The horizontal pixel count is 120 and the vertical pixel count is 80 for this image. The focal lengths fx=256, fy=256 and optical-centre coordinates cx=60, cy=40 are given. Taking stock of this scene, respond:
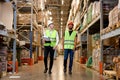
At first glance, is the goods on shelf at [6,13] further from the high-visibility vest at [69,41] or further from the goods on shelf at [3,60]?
the high-visibility vest at [69,41]

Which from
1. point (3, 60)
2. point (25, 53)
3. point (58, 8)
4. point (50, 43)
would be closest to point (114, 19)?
point (50, 43)

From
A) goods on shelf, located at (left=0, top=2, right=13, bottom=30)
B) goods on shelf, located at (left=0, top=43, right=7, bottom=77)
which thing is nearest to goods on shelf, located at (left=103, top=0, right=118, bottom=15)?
goods on shelf, located at (left=0, top=2, right=13, bottom=30)

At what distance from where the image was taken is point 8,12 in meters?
7.71

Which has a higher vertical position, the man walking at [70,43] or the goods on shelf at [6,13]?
the goods on shelf at [6,13]

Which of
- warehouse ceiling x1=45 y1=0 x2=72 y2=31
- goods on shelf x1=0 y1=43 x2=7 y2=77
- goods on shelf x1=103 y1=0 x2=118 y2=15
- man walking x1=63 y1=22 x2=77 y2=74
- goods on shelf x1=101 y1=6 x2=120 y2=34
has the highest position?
warehouse ceiling x1=45 y1=0 x2=72 y2=31

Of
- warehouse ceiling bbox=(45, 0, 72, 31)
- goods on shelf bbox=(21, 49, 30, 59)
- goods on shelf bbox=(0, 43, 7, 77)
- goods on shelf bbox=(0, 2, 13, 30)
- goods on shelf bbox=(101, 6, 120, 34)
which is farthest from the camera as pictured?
warehouse ceiling bbox=(45, 0, 72, 31)

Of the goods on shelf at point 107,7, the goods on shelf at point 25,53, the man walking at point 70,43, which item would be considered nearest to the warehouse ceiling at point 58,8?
the goods on shelf at point 25,53

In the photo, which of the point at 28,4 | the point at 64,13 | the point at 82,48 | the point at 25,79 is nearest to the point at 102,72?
the point at 25,79

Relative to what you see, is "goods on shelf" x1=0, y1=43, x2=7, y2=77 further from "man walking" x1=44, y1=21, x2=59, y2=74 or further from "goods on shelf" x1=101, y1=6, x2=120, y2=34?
"goods on shelf" x1=101, y1=6, x2=120, y2=34

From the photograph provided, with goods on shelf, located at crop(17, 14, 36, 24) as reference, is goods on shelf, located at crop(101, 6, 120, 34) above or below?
below

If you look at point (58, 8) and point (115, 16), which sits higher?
point (58, 8)

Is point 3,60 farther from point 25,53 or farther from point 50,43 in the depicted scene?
point 25,53

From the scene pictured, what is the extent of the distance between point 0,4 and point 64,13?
28.4 meters

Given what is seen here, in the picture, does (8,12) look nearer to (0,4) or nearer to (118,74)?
(0,4)
